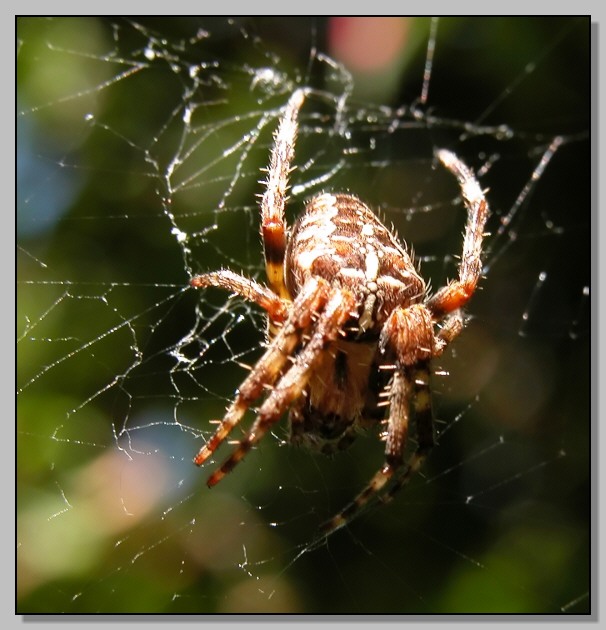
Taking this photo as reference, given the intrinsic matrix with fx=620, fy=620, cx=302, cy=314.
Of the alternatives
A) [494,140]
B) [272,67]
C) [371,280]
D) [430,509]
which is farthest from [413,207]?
[371,280]

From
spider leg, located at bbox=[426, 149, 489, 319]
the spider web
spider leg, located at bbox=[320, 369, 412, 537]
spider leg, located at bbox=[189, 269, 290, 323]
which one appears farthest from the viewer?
the spider web

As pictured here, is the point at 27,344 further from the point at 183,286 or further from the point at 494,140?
the point at 494,140

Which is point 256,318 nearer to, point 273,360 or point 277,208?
point 277,208

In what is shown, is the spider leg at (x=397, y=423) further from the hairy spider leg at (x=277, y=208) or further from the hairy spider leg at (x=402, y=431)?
the hairy spider leg at (x=277, y=208)

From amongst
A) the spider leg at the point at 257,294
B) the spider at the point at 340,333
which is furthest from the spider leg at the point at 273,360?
the spider leg at the point at 257,294

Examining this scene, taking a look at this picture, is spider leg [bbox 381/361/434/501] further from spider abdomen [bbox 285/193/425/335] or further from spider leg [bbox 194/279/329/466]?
spider leg [bbox 194/279/329/466]

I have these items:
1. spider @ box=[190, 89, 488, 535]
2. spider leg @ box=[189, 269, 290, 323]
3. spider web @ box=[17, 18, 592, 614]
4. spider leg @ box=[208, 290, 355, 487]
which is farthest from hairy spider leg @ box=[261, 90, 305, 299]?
spider web @ box=[17, 18, 592, 614]
